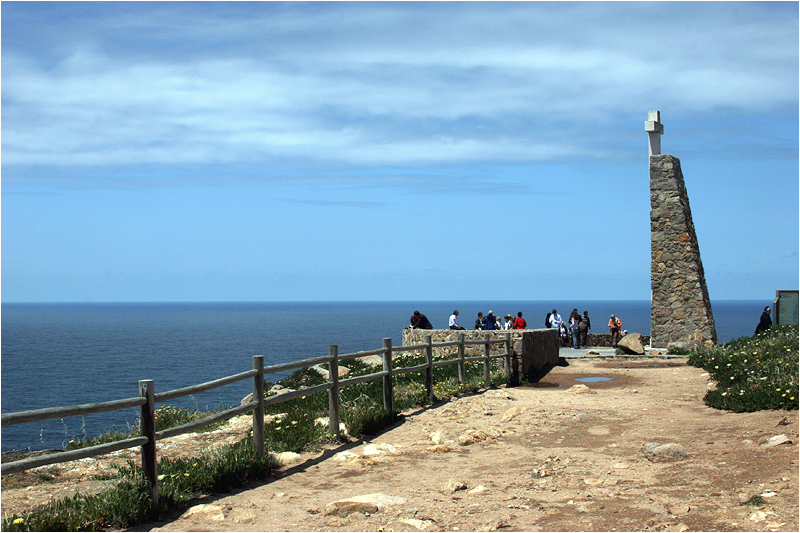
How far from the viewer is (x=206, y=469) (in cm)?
709

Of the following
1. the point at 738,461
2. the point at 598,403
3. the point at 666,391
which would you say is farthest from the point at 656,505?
the point at 666,391

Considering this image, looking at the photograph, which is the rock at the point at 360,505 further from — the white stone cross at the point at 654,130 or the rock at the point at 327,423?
the white stone cross at the point at 654,130

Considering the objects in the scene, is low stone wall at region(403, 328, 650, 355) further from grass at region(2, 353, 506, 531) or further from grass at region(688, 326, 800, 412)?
grass at region(2, 353, 506, 531)

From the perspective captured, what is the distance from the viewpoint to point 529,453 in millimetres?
8883

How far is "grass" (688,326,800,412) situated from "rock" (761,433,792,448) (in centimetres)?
196

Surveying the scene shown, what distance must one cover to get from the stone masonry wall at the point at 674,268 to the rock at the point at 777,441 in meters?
16.1

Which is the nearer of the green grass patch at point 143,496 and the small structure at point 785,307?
the green grass patch at point 143,496

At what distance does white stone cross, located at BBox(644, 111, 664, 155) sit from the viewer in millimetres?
23969

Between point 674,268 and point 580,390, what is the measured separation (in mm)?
10661

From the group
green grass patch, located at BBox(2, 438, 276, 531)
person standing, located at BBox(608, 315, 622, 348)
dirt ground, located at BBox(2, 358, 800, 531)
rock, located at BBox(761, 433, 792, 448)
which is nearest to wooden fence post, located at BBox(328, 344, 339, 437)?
dirt ground, located at BBox(2, 358, 800, 531)

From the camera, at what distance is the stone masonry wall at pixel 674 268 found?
23.3 m

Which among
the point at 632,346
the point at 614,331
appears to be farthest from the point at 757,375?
the point at 614,331

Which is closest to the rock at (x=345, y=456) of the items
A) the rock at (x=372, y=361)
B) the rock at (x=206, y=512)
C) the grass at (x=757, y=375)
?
the rock at (x=206, y=512)

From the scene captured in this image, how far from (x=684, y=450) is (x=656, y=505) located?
223cm
